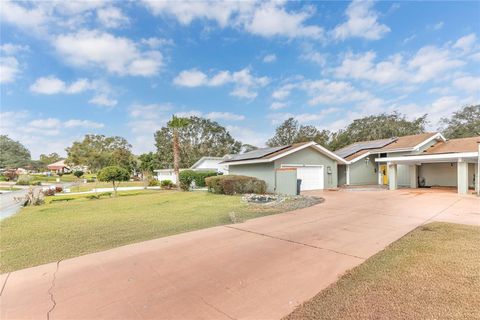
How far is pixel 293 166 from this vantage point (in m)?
18.5

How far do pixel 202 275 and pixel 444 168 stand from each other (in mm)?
23322

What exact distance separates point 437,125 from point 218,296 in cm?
4992

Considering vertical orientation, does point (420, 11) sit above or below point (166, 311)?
above

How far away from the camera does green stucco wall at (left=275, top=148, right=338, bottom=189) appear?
1827 cm

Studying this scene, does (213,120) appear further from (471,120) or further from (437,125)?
(471,120)

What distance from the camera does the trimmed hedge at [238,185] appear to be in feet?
53.7

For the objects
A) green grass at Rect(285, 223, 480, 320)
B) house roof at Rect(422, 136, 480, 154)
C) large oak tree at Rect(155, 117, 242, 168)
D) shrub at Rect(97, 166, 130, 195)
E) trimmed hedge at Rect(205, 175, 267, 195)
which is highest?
large oak tree at Rect(155, 117, 242, 168)

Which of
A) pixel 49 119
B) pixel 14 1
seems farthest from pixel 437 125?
pixel 49 119

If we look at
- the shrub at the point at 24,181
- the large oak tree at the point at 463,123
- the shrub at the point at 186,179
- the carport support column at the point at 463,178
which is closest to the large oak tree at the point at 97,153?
the shrub at the point at 24,181

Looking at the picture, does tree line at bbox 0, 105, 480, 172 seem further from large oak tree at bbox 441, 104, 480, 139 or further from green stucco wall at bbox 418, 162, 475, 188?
green stucco wall at bbox 418, 162, 475, 188

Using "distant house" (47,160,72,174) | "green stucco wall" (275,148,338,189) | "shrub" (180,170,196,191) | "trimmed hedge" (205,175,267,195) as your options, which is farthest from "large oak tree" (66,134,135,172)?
"green stucco wall" (275,148,338,189)

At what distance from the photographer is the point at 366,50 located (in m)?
17.0

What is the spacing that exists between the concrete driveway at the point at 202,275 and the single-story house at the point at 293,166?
949 cm

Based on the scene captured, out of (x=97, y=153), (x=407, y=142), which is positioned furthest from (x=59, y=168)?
(x=407, y=142)
